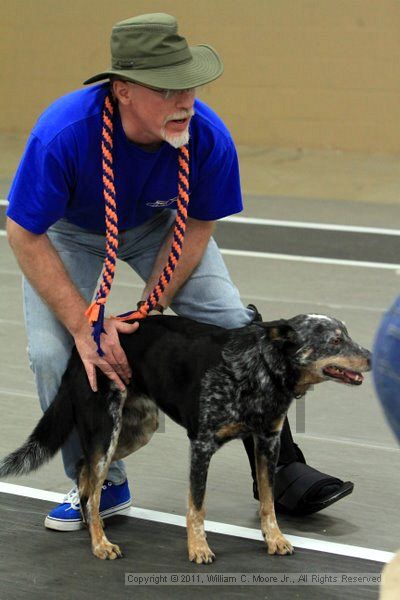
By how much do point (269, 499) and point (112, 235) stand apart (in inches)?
43.2

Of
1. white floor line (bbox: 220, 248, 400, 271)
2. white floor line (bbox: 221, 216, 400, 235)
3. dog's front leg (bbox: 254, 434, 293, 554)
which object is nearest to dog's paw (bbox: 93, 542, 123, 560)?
dog's front leg (bbox: 254, 434, 293, 554)

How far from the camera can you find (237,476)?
475 centimetres

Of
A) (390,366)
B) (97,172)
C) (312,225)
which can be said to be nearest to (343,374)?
(97,172)

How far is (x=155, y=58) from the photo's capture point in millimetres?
3871

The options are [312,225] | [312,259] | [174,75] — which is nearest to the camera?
[174,75]

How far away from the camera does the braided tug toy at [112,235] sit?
391 cm

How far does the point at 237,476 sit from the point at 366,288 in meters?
3.16

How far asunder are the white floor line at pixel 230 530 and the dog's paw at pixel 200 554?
26 cm

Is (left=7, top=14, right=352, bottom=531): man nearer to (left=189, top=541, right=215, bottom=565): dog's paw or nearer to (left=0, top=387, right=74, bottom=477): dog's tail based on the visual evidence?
(left=0, top=387, right=74, bottom=477): dog's tail

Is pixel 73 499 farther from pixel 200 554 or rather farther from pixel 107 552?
pixel 200 554

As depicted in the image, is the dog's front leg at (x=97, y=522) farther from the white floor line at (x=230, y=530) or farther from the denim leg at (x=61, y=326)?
the white floor line at (x=230, y=530)

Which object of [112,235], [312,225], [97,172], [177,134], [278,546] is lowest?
[312,225]

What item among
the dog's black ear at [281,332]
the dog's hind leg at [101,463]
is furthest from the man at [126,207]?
the dog's black ear at [281,332]

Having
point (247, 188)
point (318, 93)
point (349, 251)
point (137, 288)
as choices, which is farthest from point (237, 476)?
point (318, 93)
